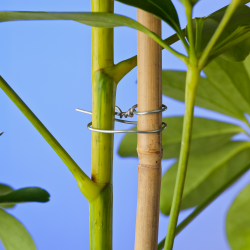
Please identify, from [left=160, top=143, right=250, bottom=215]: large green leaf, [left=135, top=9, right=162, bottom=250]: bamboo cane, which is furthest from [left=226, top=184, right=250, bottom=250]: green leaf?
[left=135, top=9, right=162, bottom=250]: bamboo cane

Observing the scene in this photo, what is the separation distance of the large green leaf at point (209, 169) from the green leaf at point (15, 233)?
244 millimetres

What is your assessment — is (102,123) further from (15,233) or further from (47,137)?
(15,233)

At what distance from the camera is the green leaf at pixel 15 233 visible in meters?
0.39

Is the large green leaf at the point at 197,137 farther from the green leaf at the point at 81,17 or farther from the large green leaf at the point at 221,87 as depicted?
the green leaf at the point at 81,17

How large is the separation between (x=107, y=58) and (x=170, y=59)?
114 centimetres

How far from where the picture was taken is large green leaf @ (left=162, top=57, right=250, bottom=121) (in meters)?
0.49

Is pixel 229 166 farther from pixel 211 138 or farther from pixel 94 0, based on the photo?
pixel 94 0

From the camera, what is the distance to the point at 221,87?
1.64 feet

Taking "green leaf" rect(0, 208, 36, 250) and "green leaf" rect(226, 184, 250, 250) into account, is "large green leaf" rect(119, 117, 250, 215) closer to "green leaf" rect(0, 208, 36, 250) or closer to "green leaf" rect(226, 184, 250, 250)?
"green leaf" rect(226, 184, 250, 250)

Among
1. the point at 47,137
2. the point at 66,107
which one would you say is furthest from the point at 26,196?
the point at 66,107

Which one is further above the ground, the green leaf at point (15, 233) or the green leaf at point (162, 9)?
the green leaf at point (162, 9)

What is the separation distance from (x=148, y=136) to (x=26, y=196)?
0.39ft

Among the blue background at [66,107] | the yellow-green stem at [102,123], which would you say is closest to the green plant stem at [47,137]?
the yellow-green stem at [102,123]

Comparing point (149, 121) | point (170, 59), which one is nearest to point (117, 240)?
point (170, 59)
